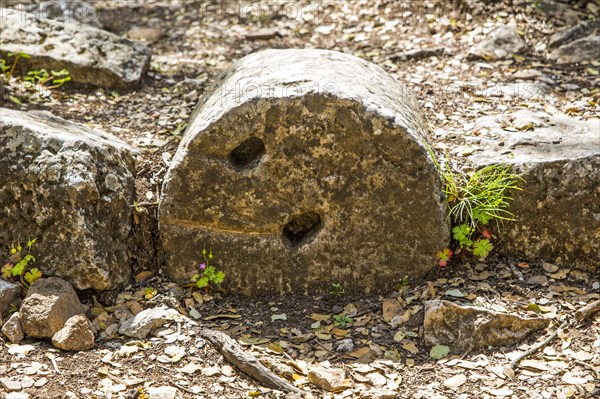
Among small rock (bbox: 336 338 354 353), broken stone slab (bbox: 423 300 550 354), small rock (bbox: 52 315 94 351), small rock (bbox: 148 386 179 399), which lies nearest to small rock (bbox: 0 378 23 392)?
small rock (bbox: 52 315 94 351)

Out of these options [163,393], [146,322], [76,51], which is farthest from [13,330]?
[76,51]

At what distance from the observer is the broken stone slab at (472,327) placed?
144 inches

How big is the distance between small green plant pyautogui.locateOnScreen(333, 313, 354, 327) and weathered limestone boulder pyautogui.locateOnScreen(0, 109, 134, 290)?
1.28 m

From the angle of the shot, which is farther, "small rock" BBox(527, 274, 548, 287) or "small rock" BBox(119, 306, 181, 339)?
"small rock" BBox(527, 274, 548, 287)

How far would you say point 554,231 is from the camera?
4102mm

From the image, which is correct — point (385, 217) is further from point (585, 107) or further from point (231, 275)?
point (585, 107)

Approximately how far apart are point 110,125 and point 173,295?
1707 mm

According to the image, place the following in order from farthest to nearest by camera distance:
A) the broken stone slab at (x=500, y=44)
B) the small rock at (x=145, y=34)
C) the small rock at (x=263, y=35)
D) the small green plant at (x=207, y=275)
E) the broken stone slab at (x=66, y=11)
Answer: the broken stone slab at (x=66, y=11) < the small rock at (x=145, y=34) < the small rock at (x=263, y=35) < the broken stone slab at (x=500, y=44) < the small green plant at (x=207, y=275)

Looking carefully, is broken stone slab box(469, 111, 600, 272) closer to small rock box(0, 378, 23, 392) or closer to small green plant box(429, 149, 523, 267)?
small green plant box(429, 149, 523, 267)

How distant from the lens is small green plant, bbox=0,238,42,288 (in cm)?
394

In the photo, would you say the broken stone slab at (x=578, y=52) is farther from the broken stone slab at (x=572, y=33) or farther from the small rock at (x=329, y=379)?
the small rock at (x=329, y=379)

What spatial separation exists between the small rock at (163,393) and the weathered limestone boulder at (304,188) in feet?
2.91

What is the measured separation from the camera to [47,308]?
12.2 feet

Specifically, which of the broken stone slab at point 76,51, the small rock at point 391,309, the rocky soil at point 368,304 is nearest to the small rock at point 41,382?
the rocky soil at point 368,304
